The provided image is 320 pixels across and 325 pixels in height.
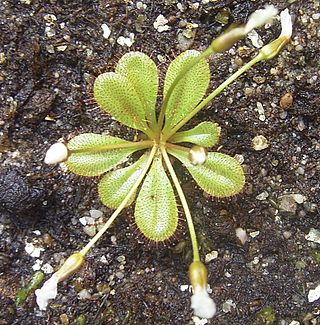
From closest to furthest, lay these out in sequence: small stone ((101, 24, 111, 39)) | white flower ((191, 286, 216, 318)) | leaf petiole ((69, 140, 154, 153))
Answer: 1. white flower ((191, 286, 216, 318))
2. leaf petiole ((69, 140, 154, 153))
3. small stone ((101, 24, 111, 39))

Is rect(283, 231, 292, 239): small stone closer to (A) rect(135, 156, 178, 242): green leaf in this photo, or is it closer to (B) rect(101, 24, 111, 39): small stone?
(A) rect(135, 156, 178, 242): green leaf

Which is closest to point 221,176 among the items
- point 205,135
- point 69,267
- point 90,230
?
point 205,135

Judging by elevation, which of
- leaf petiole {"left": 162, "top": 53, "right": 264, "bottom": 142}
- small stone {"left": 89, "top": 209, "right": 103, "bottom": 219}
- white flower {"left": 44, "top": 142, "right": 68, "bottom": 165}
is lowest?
small stone {"left": 89, "top": 209, "right": 103, "bottom": 219}

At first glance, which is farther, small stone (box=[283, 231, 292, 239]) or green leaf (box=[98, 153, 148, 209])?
small stone (box=[283, 231, 292, 239])

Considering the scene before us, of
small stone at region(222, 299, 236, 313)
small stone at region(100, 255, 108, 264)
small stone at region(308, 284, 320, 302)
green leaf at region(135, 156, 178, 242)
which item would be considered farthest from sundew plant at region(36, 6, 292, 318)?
small stone at region(308, 284, 320, 302)

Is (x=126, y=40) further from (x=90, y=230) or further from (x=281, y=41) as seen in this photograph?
(x=90, y=230)

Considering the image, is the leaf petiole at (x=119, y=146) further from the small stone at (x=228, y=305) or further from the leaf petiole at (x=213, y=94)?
the small stone at (x=228, y=305)

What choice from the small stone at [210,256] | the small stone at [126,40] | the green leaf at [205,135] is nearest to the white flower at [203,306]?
the small stone at [210,256]
